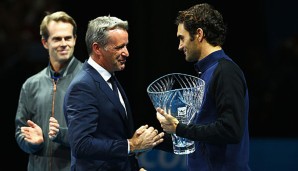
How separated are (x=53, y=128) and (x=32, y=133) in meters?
0.22

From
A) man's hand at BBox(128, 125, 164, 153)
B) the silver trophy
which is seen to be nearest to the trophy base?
the silver trophy

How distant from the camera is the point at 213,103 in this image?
304 centimetres

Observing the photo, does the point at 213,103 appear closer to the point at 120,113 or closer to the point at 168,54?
the point at 120,113

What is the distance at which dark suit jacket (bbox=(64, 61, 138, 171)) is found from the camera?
9.75ft

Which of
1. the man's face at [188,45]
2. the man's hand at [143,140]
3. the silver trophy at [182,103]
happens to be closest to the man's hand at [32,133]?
the man's hand at [143,140]

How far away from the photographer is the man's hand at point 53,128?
137 inches

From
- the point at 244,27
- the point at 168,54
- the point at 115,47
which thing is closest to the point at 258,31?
the point at 244,27

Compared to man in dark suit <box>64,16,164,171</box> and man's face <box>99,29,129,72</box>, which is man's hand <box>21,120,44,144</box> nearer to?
man in dark suit <box>64,16,164,171</box>

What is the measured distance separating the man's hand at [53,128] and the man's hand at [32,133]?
0.47 feet

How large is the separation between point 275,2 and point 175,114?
13.5 ft

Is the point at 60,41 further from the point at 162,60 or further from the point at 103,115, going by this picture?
the point at 162,60

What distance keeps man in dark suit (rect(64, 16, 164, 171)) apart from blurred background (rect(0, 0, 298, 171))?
7.27 ft

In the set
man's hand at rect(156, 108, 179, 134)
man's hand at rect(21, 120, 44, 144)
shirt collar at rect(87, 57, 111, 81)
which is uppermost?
shirt collar at rect(87, 57, 111, 81)

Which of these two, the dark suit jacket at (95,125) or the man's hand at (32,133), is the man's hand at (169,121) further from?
the man's hand at (32,133)
